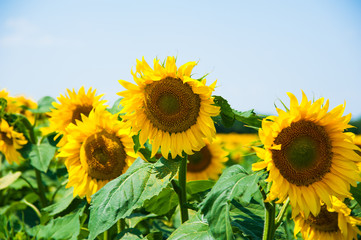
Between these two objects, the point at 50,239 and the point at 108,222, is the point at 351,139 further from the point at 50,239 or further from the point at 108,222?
the point at 50,239

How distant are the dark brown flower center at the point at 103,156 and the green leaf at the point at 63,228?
315 millimetres

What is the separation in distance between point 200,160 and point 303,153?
2.50 m

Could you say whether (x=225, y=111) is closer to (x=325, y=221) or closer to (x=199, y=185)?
(x=199, y=185)

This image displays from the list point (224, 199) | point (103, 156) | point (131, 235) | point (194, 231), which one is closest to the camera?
point (224, 199)

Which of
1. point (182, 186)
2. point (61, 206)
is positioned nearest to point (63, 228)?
point (61, 206)

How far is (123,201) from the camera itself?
182 cm

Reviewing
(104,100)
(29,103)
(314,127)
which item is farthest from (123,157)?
(29,103)

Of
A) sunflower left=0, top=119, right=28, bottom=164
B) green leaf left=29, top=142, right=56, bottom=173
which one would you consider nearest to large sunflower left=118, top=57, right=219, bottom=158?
green leaf left=29, top=142, right=56, bottom=173

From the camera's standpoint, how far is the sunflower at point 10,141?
11.5ft

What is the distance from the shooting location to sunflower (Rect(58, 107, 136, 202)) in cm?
248

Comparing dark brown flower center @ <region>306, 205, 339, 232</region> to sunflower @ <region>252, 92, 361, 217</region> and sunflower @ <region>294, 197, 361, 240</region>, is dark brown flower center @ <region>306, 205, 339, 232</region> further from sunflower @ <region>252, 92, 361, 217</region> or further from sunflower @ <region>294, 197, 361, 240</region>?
sunflower @ <region>252, 92, 361, 217</region>

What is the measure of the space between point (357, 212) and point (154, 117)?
4.65 feet

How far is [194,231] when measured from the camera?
1762 mm

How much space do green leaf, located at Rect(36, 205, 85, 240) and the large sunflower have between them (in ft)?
2.63
